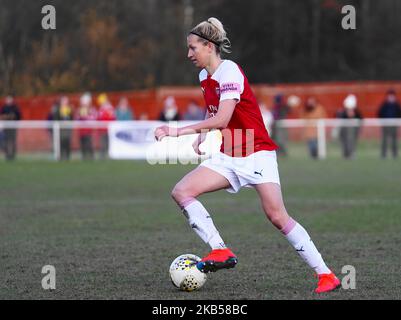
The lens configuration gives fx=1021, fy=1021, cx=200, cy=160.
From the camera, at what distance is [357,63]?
5184cm

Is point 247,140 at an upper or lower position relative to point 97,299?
upper

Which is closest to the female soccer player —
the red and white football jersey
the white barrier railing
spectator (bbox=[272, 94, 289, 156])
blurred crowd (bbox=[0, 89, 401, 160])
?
the red and white football jersey

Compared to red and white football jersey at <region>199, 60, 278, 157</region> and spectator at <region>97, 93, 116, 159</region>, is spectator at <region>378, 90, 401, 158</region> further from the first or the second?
red and white football jersey at <region>199, 60, 278, 157</region>

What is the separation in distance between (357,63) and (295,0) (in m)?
4.51

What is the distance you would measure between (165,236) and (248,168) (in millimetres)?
3880

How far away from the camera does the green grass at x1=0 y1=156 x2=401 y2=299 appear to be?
7.80m

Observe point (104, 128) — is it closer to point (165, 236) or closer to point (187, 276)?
point (165, 236)

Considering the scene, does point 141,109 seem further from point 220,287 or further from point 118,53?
point 220,287

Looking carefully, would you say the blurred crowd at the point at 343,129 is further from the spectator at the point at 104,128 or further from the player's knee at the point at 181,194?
the player's knee at the point at 181,194

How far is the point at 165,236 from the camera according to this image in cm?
1130

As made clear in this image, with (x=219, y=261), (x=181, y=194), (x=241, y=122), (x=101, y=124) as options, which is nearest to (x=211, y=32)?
(x=241, y=122)

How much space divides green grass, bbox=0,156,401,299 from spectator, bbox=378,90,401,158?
6.48 meters

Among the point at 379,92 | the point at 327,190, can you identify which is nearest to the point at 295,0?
the point at 379,92

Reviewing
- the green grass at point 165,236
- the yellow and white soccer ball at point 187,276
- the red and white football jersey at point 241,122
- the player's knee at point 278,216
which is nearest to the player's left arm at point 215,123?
the red and white football jersey at point 241,122
